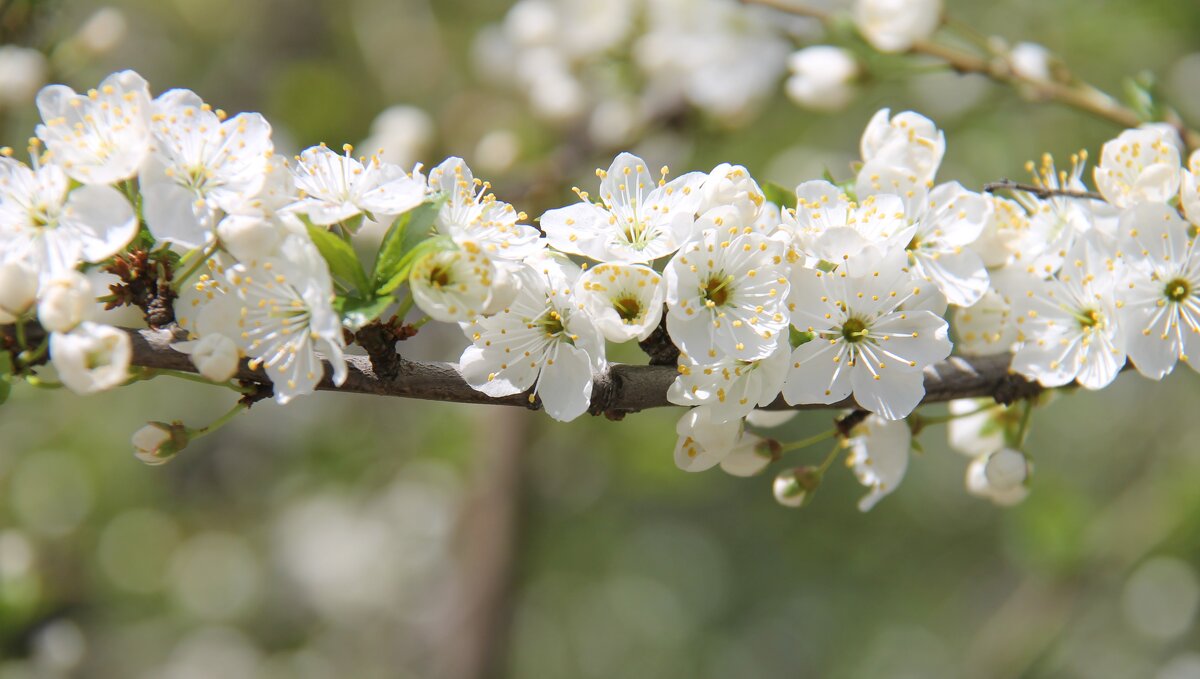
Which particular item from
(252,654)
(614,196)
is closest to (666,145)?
(614,196)

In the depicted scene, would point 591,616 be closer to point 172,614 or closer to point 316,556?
point 316,556

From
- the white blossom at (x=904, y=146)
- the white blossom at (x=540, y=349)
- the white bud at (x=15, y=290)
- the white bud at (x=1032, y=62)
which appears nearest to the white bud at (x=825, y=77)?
the white bud at (x=1032, y=62)

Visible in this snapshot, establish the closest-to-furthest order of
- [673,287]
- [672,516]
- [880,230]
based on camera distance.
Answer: [673,287], [880,230], [672,516]

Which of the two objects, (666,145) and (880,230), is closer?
(880,230)

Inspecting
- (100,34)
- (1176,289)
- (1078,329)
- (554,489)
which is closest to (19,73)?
(100,34)

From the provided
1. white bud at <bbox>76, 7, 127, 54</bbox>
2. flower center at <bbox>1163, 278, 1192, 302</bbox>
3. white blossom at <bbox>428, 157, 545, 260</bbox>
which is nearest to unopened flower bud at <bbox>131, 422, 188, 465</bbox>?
white blossom at <bbox>428, 157, 545, 260</bbox>

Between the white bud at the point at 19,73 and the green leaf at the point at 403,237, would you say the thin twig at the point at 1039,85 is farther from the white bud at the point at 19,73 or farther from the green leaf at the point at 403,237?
the white bud at the point at 19,73
